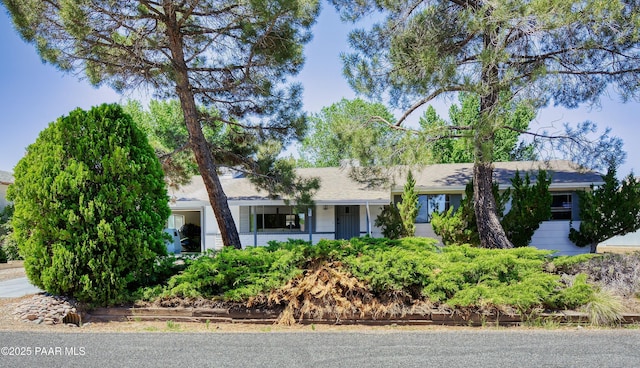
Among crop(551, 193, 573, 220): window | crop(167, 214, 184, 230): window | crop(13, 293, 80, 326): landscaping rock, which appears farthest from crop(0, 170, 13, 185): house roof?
crop(551, 193, 573, 220): window

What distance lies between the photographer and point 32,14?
8.72 m

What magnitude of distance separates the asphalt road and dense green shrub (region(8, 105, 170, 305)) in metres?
1.09

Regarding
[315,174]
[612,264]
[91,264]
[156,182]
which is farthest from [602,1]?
[315,174]

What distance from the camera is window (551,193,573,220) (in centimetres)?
1484

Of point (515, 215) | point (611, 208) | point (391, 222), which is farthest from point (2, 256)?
point (611, 208)

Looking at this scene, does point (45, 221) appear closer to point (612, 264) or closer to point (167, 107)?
point (612, 264)

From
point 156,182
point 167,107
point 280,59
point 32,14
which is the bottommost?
point 156,182

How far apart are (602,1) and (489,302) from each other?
19.6ft

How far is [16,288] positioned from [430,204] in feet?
40.0

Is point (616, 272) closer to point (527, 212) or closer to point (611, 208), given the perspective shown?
point (527, 212)

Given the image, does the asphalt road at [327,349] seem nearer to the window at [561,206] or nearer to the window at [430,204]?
the window at [430,204]

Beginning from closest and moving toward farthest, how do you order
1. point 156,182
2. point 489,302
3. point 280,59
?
point 489,302
point 156,182
point 280,59

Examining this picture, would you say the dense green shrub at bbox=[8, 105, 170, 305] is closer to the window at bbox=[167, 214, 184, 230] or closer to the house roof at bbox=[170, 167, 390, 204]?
the house roof at bbox=[170, 167, 390, 204]

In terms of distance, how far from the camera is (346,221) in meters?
16.5
